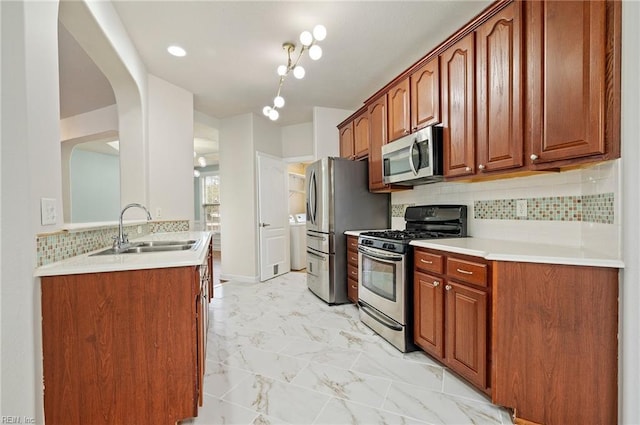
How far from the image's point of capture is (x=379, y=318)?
8.10ft

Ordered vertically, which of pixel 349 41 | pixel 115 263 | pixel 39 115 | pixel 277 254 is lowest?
pixel 277 254

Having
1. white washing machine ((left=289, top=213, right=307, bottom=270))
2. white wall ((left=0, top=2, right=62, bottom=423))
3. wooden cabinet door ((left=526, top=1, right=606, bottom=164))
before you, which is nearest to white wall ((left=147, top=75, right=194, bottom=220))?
white wall ((left=0, top=2, right=62, bottom=423))

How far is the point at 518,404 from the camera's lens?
57.4 inches

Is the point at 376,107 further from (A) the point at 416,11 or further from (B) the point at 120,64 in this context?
(B) the point at 120,64

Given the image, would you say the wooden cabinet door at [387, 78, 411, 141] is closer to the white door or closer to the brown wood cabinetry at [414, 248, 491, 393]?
the brown wood cabinetry at [414, 248, 491, 393]

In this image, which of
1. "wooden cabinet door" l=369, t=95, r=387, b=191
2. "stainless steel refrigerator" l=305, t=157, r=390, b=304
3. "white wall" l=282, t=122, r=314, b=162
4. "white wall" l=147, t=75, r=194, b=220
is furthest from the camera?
"white wall" l=282, t=122, r=314, b=162

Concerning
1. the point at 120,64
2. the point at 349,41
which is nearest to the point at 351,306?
Result: the point at 349,41

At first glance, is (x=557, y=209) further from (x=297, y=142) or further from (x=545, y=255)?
(x=297, y=142)

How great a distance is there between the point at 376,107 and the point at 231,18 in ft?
5.36

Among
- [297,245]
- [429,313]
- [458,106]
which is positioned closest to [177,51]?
[458,106]

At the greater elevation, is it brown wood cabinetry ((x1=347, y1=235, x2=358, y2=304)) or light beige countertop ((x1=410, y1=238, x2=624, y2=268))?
light beige countertop ((x1=410, y1=238, x2=624, y2=268))

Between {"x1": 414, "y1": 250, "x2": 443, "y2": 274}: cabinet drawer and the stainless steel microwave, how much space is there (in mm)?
673

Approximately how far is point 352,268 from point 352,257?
134mm

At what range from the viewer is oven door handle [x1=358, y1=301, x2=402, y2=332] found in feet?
7.39
